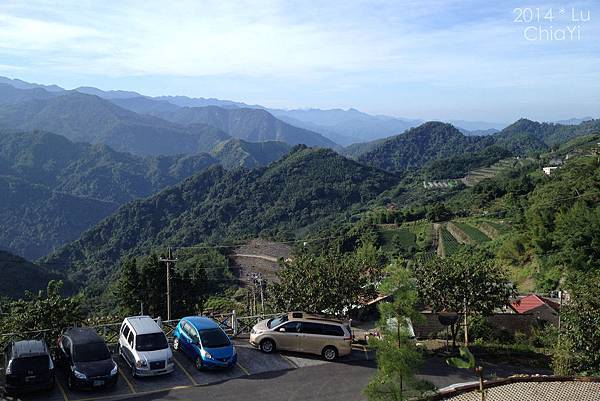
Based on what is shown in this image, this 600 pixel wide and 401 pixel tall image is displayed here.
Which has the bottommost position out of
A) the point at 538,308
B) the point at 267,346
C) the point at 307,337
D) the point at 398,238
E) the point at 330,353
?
the point at 398,238

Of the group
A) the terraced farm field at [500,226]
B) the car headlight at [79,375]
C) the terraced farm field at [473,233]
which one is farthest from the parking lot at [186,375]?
the terraced farm field at [473,233]

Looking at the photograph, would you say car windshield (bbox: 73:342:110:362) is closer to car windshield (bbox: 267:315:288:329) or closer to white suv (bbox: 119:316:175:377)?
white suv (bbox: 119:316:175:377)

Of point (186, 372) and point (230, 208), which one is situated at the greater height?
point (186, 372)

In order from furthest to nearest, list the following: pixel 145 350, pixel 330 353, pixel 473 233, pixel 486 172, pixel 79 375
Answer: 1. pixel 486 172
2. pixel 473 233
3. pixel 330 353
4. pixel 145 350
5. pixel 79 375

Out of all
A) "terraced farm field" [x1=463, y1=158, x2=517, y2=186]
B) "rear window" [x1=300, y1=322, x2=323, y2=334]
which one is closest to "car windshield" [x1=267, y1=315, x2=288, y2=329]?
"rear window" [x1=300, y1=322, x2=323, y2=334]

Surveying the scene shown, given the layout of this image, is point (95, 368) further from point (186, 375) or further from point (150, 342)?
point (186, 375)

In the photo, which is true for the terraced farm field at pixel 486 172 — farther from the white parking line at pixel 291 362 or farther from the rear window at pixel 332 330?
the white parking line at pixel 291 362

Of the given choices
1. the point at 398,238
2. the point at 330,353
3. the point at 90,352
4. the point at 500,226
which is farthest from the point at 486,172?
the point at 90,352

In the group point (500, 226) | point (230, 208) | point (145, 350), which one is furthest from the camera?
point (230, 208)

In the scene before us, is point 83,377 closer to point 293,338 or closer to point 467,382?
point 293,338
